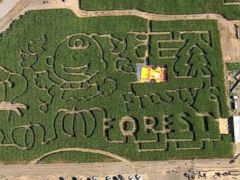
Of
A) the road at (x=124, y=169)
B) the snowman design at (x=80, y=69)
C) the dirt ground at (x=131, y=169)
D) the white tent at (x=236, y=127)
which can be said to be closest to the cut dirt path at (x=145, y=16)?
the snowman design at (x=80, y=69)

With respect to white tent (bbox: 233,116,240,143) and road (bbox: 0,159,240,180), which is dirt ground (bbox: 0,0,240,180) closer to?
road (bbox: 0,159,240,180)

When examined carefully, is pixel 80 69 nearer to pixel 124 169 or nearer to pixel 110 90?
pixel 110 90

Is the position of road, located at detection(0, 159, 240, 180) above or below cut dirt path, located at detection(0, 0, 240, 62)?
below

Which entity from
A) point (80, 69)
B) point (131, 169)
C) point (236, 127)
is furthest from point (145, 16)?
point (131, 169)

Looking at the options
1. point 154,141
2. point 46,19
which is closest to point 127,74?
point 154,141

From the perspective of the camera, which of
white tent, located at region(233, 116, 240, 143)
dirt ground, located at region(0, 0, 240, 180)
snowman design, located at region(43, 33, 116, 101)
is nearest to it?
dirt ground, located at region(0, 0, 240, 180)

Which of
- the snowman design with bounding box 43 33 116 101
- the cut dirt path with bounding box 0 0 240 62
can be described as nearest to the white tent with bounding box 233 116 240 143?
the cut dirt path with bounding box 0 0 240 62

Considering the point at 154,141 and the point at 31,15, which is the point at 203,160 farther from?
the point at 31,15

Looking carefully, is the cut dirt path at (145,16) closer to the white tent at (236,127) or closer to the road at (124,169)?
the white tent at (236,127)
